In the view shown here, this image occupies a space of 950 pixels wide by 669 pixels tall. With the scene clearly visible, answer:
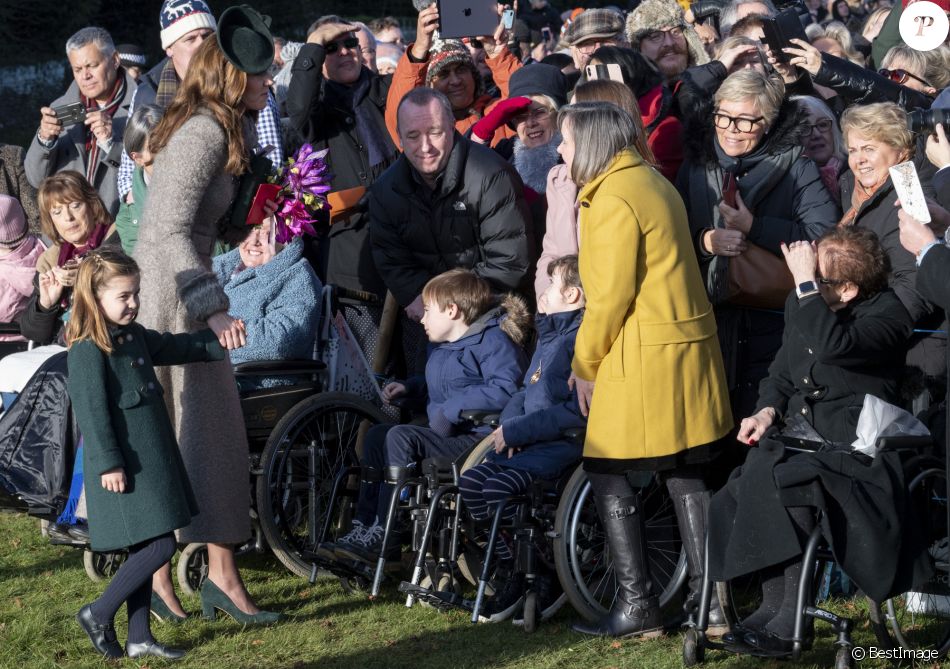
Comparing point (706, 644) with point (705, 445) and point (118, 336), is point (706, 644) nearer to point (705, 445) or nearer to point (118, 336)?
point (705, 445)

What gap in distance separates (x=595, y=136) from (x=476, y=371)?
144cm

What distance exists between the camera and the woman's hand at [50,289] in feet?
22.1

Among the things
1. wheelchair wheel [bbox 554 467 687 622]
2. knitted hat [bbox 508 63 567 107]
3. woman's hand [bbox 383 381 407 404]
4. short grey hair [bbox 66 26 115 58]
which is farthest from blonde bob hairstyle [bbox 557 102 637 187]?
short grey hair [bbox 66 26 115 58]

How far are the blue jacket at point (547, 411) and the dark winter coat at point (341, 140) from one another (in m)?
2.22

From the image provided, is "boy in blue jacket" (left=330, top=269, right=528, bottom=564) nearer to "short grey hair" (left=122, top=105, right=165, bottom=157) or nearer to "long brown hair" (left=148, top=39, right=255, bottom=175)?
"long brown hair" (left=148, top=39, right=255, bottom=175)

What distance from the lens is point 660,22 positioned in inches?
283

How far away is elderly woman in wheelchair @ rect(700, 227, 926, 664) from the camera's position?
456 centimetres

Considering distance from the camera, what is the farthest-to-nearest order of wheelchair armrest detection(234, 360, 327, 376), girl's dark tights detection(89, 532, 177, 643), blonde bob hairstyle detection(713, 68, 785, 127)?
wheelchair armrest detection(234, 360, 327, 376)
blonde bob hairstyle detection(713, 68, 785, 127)
girl's dark tights detection(89, 532, 177, 643)

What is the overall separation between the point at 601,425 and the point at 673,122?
6.33 ft

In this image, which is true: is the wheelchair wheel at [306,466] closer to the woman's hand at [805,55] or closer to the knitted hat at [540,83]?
the knitted hat at [540,83]

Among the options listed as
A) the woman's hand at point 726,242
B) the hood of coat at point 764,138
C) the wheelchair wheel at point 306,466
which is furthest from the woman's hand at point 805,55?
the wheelchair wheel at point 306,466

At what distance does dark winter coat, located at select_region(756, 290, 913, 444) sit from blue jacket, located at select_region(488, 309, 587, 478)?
2.88 ft

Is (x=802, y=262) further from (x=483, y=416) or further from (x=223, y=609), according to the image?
(x=223, y=609)

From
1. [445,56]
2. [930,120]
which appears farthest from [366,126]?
[930,120]
